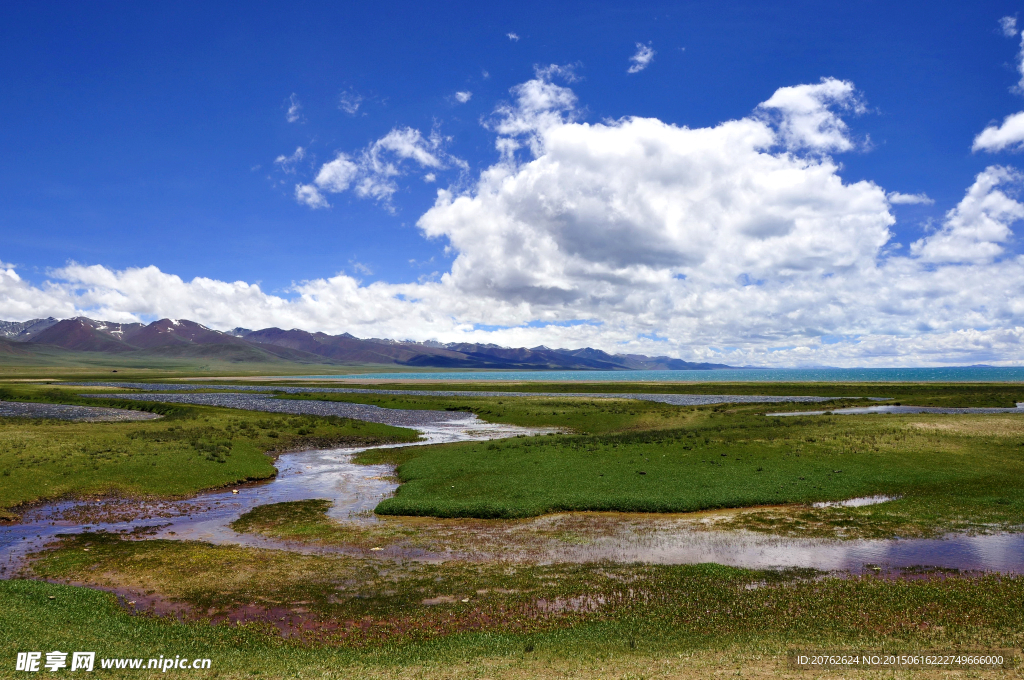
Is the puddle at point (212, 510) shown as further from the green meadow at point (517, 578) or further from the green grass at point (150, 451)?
the green grass at point (150, 451)

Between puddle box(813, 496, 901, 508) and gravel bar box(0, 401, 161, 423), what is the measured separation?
3097 inches

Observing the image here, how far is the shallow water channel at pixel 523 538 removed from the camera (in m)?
21.3

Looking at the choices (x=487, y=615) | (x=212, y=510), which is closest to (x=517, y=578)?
(x=487, y=615)

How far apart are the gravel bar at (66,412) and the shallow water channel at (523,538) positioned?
4920 centimetres

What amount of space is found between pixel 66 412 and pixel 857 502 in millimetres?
99866

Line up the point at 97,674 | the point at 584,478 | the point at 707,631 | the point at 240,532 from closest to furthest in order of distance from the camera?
the point at 97,674
the point at 707,631
the point at 240,532
the point at 584,478

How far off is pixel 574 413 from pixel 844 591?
206ft

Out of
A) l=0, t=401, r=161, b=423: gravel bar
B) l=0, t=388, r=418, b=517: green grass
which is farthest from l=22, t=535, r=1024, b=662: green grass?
l=0, t=401, r=161, b=423: gravel bar

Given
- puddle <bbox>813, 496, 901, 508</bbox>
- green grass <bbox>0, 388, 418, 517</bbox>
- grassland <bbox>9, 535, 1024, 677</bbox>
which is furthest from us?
green grass <bbox>0, 388, 418, 517</bbox>

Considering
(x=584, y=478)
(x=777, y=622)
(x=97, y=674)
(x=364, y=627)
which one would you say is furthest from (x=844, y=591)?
(x=97, y=674)

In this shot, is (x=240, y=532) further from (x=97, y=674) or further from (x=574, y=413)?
(x=574, y=413)

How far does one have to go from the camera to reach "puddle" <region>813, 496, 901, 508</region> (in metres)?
29.8

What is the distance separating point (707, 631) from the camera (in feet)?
49.4

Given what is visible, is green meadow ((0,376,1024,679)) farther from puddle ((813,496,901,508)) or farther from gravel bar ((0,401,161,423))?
gravel bar ((0,401,161,423))
